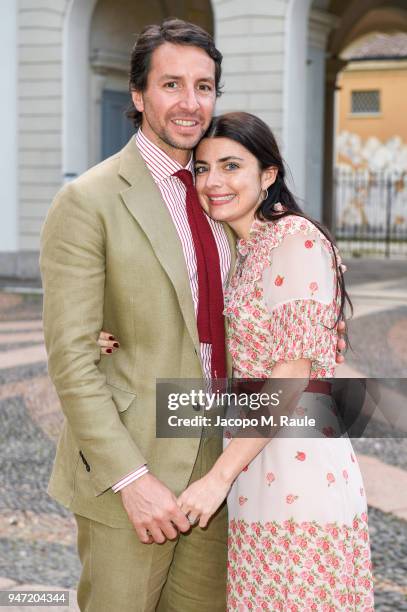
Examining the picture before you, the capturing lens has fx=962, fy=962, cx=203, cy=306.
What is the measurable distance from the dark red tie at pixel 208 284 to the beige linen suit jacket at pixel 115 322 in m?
0.06

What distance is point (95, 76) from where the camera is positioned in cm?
1484

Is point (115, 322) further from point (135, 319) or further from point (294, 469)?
point (294, 469)

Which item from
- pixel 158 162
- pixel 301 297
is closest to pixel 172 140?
pixel 158 162

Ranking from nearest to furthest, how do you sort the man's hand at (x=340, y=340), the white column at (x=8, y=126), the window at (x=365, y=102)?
the man's hand at (x=340, y=340) < the white column at (x=8, y=126) < the window at (x=365, y=102)

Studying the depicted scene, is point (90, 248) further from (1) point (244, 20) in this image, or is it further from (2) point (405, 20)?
(2) point (405, 20)

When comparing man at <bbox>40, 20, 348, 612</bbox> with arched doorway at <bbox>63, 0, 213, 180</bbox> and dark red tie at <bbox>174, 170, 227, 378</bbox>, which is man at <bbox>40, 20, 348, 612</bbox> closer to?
dark red tie at <bbox>174, 170, 227, 378</bbox>

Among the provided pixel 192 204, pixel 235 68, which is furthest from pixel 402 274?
pixel 192 204

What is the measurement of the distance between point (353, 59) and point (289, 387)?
3359cm

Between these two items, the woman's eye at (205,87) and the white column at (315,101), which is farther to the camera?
the white column at (315,101)

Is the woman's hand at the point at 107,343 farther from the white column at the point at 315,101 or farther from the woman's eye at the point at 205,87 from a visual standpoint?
the white column at the point at 315,101

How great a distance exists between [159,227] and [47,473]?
312cm

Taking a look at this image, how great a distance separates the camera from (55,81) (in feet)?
47.4

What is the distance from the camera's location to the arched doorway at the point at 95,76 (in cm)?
1441

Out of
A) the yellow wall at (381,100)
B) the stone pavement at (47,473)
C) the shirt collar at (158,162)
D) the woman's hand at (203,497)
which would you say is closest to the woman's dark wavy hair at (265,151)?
the shirt collar at (158,162)
